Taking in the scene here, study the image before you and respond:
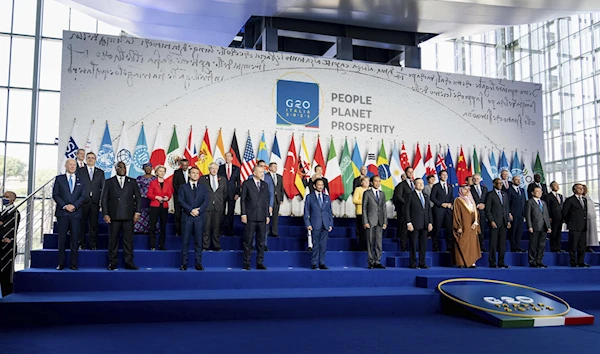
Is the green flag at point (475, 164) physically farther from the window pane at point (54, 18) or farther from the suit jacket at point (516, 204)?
the window pane at point (54, 18)

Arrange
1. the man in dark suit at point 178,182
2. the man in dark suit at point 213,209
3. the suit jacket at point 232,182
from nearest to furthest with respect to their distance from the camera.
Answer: the man in dark suit at point 213,209
the man in dark suit at point 178,182
the suit jacket at point 232,182

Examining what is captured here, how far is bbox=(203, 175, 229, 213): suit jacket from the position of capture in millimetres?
7133

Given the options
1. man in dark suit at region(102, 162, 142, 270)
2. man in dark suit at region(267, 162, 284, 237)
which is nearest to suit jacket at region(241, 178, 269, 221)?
man in dark suit at region(267, 162, 284, 237)

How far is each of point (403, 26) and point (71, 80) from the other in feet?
20.8

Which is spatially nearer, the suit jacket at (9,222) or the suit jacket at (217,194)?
the suit jacket at (9,222)

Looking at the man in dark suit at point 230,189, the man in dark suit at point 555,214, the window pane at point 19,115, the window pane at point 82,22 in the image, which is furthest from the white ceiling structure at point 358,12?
the man in dark suit at point 555,214

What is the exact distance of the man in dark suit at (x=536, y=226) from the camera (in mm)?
7973

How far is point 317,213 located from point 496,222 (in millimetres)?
2630

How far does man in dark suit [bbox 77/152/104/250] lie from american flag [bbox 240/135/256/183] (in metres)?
2.94

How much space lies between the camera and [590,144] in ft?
47.9

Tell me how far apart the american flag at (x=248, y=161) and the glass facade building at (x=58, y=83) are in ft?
21.0

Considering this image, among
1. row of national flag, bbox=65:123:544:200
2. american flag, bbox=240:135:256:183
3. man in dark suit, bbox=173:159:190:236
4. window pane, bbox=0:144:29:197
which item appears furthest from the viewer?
window pane, bbox=0:144:29:197

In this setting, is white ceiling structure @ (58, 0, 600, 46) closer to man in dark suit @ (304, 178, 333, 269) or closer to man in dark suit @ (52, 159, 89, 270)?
man in dark suit @ (304, 178, 333, 269)

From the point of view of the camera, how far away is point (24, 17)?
1386 cm
